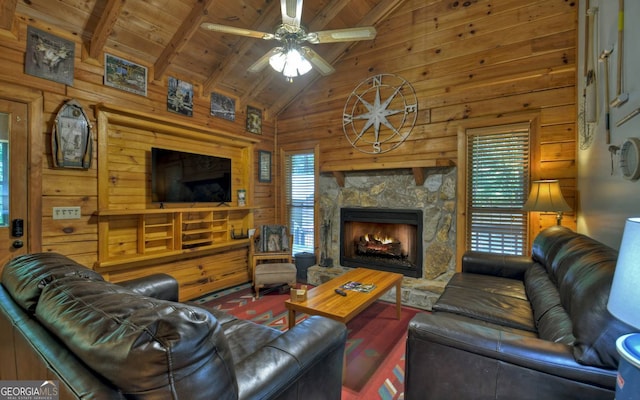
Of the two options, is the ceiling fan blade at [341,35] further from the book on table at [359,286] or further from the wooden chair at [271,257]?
the wooden chair at [271,257]

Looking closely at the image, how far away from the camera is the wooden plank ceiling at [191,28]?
2.61 m

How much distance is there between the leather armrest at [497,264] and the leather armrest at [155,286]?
8.79ft

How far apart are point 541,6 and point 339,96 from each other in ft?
8.07

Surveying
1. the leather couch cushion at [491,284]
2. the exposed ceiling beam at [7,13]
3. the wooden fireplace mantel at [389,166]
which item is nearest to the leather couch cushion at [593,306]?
the leather couch cushion at [491,284]

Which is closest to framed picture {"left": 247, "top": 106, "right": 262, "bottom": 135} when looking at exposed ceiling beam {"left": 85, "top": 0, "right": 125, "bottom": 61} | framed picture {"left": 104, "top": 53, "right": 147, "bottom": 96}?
framed picture {"left": 104, "top": 53, "right": 147, "bottom": 96}

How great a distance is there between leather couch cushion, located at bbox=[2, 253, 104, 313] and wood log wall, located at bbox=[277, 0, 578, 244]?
3.22 metres

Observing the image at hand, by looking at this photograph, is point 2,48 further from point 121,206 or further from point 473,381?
point 473,381

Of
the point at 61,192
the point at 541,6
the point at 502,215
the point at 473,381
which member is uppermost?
the point at 541,6

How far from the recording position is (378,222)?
161 inches

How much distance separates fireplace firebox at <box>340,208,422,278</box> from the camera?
149 inches

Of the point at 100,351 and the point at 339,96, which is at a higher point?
the point at 339,96

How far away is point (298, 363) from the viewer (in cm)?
116

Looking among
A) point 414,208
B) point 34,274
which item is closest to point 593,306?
point 34,274

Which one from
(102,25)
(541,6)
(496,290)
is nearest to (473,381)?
(496,290)
